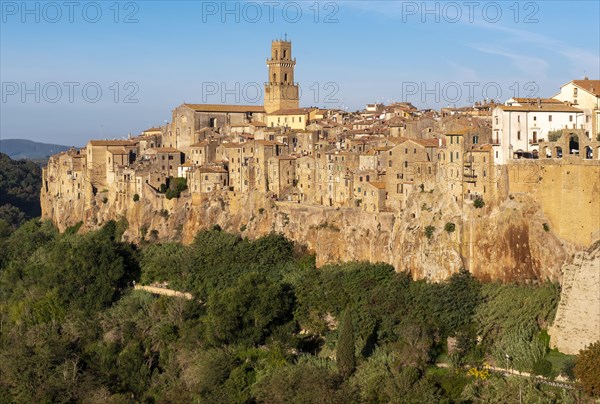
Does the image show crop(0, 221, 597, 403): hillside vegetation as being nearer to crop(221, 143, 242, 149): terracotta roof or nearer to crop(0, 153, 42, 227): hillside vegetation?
crop(221, 143, 242, 149): terracotta roof

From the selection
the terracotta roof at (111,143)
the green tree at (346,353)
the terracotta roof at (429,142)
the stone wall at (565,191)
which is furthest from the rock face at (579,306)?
the terracotta roof at (111,143)

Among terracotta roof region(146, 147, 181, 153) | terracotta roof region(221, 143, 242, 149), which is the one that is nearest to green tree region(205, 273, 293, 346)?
terracotta roof region(221, 143, 242, 149)

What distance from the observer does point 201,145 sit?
7494cm

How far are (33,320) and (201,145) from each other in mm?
17773

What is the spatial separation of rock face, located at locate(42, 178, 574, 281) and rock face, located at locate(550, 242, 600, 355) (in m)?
1.41

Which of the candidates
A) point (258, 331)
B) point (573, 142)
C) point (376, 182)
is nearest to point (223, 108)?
point (376, 182)

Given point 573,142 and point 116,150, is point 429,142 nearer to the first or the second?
point 573,142

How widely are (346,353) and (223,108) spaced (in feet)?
124

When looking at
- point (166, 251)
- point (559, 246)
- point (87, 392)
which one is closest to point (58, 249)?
point (166, 251)

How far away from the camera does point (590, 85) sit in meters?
55.8

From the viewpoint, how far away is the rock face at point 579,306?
153ft

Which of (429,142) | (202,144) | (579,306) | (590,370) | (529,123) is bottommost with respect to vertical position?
(590,370)

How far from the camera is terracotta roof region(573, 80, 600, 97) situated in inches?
2166

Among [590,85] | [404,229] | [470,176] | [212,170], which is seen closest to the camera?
[470,176]
